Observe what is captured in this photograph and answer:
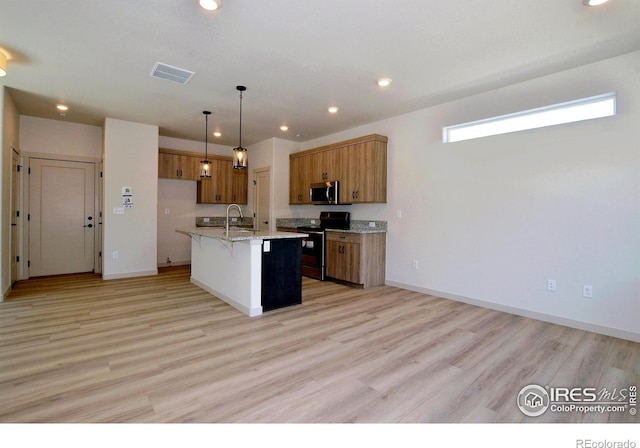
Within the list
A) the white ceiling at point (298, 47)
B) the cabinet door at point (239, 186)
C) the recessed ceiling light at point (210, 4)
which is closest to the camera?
the recessed ceiling light at point (210, 4)

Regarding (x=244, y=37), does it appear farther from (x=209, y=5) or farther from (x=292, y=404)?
(x=292, y=404)

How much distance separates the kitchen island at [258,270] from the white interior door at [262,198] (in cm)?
270

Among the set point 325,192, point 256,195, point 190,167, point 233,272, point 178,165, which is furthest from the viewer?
point 256,195

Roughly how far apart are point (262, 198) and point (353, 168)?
269 centimetres

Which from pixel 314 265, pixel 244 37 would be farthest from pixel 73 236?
pixel 244 37

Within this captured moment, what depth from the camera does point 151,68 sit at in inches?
141

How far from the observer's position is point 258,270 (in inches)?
148

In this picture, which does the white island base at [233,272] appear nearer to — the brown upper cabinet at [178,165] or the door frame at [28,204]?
the brown upper cabinet at [178,165]

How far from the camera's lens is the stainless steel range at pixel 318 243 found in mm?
5762

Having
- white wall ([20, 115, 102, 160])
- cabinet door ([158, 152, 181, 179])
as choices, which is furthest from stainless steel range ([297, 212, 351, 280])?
white wall ([20, 115, 102, 160])

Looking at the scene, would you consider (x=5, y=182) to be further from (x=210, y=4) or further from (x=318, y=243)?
(x=318, y=243)
